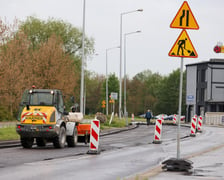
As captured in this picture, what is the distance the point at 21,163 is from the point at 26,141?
22.2ft

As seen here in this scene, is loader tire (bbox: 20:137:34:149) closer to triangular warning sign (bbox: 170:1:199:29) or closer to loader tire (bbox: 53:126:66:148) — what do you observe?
loader tire (bbox: 53:126:66:148)

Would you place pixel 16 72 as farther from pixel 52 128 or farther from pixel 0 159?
pixel 0 159

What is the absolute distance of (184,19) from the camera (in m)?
13.8

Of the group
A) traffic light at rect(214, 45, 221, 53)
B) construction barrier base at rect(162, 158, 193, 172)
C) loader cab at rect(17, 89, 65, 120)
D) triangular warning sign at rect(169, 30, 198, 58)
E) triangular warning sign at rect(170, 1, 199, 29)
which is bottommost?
construction barrier base at rect(162, 158, 193, 172)

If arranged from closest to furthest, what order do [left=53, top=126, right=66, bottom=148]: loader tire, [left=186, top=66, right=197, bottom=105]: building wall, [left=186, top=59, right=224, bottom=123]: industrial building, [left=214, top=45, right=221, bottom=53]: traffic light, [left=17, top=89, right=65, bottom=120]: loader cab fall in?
[left=53, top=126, right=66, bottom=148]: loader tire, [left=17, top=89, right=65, bottom=120]: loader cab, [left=214, top=45, right=221, bottom=53]: traffic light, [left=186, top=59, right=224, bottom=123]: industrial building, [left=186, top=66, right=197, bottom=105]: building wall

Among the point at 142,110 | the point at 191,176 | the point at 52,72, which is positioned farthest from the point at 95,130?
the point at 142,110

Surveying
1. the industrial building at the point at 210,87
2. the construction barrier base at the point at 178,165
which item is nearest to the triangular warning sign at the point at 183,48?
the construction barrier base at the point at 178,165

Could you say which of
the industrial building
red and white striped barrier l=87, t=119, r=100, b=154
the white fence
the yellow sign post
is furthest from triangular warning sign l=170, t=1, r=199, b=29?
the industrial building

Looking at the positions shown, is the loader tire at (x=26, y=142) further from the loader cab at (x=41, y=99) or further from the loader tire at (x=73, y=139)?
the loader tire at (x=73, y=139)

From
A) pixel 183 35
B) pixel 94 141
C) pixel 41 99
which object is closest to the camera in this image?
pixel 183 35

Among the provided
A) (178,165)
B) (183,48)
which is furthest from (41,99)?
(178,165)

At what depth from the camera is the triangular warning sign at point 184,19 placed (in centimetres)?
1376

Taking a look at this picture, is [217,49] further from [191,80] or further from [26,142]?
[26,142]

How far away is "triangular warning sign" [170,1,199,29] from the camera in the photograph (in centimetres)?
1376
